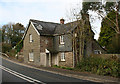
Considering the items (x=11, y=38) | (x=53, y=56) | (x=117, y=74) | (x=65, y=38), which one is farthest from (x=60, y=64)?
(x=11, y=38)

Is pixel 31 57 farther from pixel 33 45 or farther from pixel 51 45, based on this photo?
pixel 51 45

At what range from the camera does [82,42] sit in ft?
63.0

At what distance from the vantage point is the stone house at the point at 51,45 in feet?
64.3

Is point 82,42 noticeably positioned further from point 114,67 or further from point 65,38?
point 114,67

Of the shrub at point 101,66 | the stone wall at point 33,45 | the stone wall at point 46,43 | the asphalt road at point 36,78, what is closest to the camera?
the asphalt road at point 36,78

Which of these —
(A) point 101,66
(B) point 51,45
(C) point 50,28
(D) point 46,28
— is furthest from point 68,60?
(C) point 50,28

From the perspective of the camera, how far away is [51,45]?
925 inches

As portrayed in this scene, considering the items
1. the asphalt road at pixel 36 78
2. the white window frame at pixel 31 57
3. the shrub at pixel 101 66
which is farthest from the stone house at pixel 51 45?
the asphalt road at pixel 36 78

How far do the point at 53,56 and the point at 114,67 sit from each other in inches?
463

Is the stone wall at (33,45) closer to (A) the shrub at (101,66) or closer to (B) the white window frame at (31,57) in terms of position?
(B) the white window frame at (31,57)

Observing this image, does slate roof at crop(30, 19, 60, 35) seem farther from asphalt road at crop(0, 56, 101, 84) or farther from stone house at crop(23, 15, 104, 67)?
asphalt road at crop(0, 56, 101, 84)

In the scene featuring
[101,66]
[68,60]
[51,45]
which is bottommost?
[101,66]

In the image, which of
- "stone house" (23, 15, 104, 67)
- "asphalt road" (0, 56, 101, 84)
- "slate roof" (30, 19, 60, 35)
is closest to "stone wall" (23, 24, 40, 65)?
"stone house" (23, 15, 104, 67)

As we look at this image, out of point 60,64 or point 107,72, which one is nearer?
point 107,72
